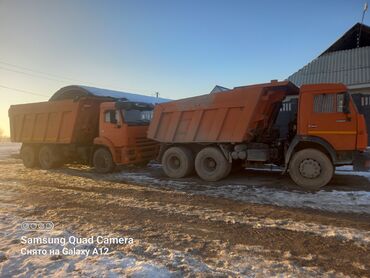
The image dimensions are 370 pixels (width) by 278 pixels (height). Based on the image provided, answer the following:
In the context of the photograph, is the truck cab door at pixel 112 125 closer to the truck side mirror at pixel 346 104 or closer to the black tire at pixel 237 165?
the black tire at pixel 237 165

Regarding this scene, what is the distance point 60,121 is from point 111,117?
9.40 feet

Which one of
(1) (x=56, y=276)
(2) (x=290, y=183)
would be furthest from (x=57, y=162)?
(1) (x=56, y=276)

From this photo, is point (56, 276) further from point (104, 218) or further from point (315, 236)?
point (315, 236)

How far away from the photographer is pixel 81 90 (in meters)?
19.3

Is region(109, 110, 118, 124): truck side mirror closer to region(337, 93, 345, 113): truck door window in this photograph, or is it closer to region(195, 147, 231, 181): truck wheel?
region(195, 147, 231, 181): truck wheel

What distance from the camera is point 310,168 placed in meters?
8.08

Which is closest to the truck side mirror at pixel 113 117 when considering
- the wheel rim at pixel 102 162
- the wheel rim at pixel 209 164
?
the wheel rim at pixel 102 162

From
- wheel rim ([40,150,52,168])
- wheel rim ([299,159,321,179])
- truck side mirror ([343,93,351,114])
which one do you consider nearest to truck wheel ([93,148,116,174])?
wheel rim ([40,150,52,168])

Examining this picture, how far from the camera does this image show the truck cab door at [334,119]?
7.70m

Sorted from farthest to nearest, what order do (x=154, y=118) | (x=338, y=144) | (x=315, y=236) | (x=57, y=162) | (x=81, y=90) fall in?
(x=81, y=90) → (x=57, y=162) → (x=154, y=118) → (x=338, y=144) → (x=315, y=236)

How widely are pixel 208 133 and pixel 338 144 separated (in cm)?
365

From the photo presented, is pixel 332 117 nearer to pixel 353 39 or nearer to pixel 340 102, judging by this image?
pixel 340 102

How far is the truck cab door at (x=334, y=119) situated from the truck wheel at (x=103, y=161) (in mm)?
6982

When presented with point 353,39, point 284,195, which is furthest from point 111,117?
point 353,39
